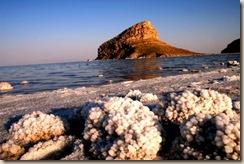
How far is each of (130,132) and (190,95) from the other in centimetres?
93

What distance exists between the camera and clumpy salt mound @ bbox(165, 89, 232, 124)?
12.2 ft

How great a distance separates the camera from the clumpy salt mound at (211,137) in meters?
2.97

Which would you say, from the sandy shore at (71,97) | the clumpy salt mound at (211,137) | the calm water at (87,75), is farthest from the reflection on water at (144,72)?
the clumpy salt mound at (211,137)

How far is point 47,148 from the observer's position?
13.1 feet

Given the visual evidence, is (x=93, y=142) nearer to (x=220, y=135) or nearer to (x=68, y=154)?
(x=68, y=154)

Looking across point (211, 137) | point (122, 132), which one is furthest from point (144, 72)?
point (211, 137)

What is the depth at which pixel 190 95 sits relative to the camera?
3.78 m

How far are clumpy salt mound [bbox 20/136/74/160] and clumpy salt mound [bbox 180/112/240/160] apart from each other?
1642 millimetres

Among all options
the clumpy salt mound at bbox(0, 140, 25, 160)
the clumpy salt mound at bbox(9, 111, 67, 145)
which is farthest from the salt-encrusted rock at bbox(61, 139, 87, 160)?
the clumpy salt mound at bbox(0, 140, 25, 160)

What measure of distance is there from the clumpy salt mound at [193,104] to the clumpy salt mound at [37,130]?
1.62 metres

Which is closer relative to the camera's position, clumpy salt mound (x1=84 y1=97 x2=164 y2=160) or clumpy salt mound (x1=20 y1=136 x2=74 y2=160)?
clumpy salt mound (x1=84 y1=97 x2=164 y2=160)

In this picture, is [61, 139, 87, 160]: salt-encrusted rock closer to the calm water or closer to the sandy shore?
the sandy shore

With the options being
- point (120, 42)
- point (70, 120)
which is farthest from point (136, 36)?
point (70, 120)

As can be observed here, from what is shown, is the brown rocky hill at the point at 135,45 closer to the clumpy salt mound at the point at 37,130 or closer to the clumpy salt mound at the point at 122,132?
the clumpy salt mound at the point at 37,130
